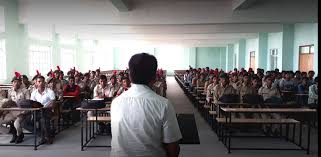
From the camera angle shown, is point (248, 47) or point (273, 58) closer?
point (273, 58)

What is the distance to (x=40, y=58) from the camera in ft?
46.6

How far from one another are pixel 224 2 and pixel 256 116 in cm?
363

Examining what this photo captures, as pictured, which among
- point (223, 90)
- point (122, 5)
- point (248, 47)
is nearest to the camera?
point (223, 90)

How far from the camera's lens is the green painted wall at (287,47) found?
37.9ft

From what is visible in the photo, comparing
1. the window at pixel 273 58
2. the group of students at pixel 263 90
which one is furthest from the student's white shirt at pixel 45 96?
the window at pixel 273 58

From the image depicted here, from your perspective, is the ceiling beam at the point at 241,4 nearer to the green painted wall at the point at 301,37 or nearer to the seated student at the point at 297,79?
the seated student at the point at 297,79

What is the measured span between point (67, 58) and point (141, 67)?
17341 mm

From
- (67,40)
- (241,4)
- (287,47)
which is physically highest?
(67,40)

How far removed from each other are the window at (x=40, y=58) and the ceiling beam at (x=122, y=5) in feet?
21.8

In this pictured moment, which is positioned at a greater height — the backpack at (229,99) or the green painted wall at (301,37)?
the green painted wall at (301,37)

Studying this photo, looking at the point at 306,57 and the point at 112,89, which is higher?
the point at 306,57

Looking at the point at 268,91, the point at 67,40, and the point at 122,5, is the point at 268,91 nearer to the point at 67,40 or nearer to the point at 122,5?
the point at 122,5

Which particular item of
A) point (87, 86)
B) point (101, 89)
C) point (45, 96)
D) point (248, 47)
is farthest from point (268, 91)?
point (248, 47)

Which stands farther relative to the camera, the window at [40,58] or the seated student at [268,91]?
the window at [40,58]
